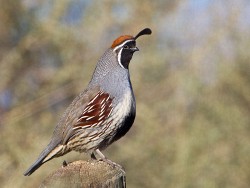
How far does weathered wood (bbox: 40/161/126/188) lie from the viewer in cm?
329

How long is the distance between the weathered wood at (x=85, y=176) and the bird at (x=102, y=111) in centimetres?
150

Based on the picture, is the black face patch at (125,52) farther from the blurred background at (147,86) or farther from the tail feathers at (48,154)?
the blurred background at (147,86)

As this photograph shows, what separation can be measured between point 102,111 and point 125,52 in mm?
407

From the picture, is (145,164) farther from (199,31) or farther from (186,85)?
(199,31)

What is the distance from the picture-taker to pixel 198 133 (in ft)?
28.5

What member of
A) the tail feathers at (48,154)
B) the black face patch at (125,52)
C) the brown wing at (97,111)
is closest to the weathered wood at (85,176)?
the tail feathers at (48,154)

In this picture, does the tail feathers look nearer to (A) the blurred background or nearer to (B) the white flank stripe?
(B) the white flank stripe

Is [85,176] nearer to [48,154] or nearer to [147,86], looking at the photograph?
[48,154]

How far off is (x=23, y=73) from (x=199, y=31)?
2.40m

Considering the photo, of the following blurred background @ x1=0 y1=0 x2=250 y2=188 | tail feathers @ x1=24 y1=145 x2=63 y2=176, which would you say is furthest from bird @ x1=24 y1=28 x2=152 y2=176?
blurred background @ x1=0 y1=0 x2=250 y2=188

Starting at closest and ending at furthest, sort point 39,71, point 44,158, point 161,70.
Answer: point 44,158
point 39,71
point 161,70

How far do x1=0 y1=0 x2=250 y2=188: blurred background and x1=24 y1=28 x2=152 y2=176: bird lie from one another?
2577 mm

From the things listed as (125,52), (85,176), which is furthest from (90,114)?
(85,176)

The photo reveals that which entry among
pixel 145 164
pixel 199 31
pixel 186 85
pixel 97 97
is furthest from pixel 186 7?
pixel 97 97
